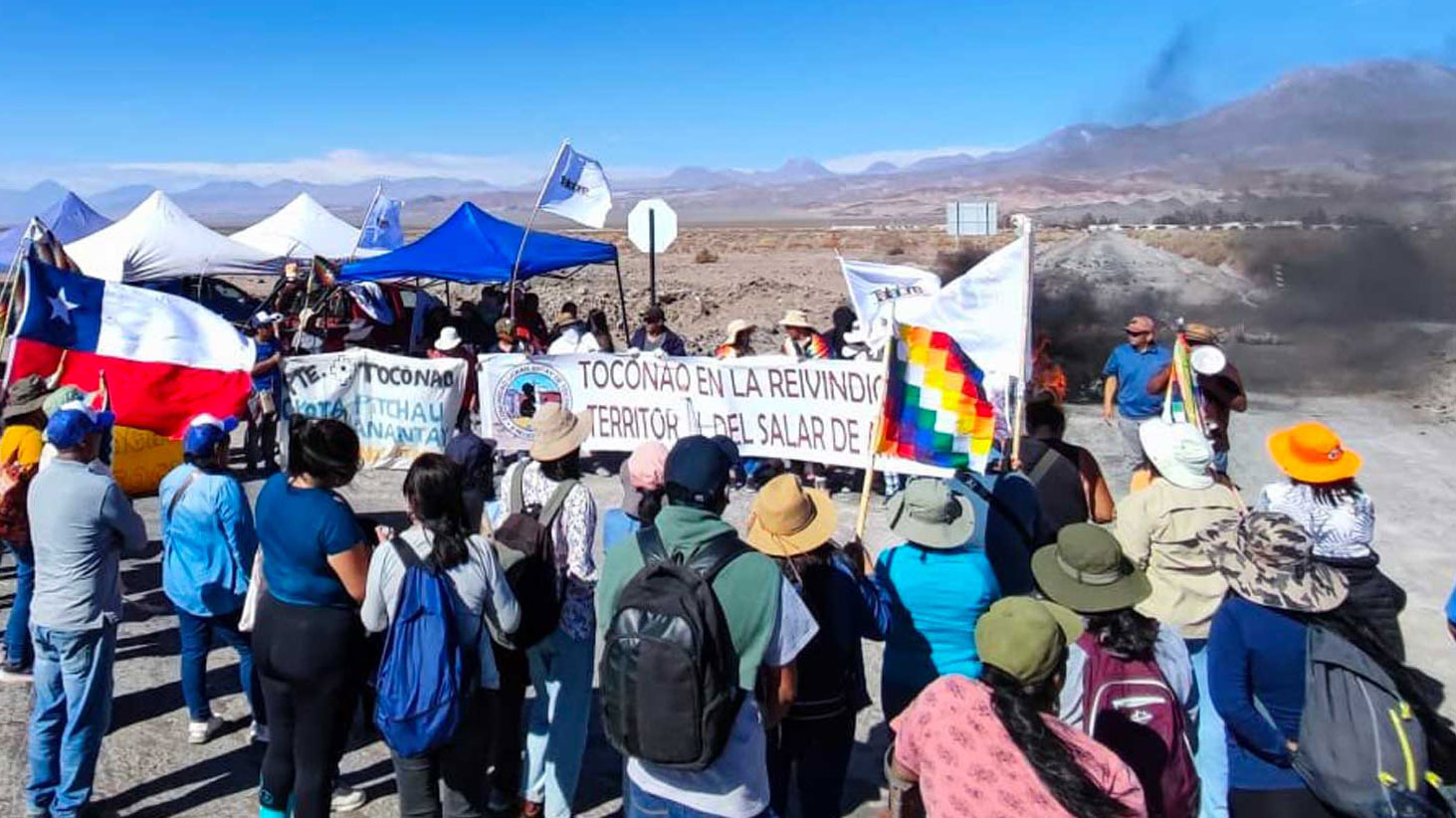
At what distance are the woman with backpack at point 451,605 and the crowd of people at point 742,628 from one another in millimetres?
11

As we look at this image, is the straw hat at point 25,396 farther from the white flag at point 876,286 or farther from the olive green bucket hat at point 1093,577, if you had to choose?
the white flag at point 876,286

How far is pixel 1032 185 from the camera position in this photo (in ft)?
610

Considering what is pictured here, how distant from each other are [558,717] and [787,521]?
1.58 metres

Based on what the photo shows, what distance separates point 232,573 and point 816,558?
9.08 feet

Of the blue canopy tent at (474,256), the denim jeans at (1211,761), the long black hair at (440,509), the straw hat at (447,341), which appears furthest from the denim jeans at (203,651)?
the blue canopy tent at (474,256)

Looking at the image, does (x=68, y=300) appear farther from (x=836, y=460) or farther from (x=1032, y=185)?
(x=1032, y=185)

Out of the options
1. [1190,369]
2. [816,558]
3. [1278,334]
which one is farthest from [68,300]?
[1278,334]

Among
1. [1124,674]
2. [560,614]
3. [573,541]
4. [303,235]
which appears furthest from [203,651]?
[303,235]

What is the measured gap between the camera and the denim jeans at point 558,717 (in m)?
4.70

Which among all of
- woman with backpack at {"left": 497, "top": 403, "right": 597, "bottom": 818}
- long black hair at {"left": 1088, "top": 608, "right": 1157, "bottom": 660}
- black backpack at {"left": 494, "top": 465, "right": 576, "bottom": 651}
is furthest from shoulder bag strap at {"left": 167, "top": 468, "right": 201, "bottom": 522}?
long black hair at {"left": 1088, "top": 608, "right": 1157, "bottom": 660}

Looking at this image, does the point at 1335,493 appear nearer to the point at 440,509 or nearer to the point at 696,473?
the point at 696,473

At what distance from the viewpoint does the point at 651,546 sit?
3389mm

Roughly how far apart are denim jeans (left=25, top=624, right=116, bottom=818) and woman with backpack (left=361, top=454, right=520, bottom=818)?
151 centimetres

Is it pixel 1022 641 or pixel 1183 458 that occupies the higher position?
pixel 1022 641
